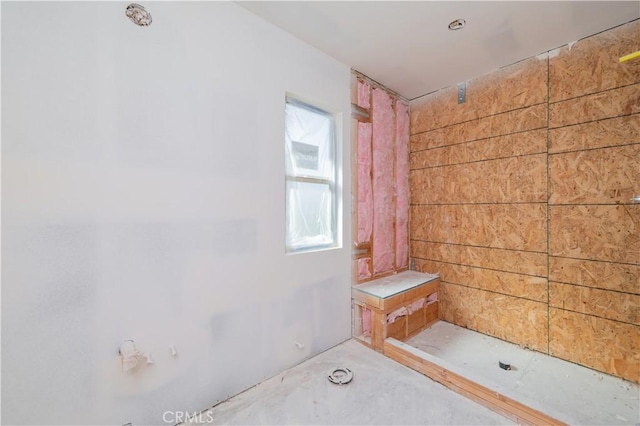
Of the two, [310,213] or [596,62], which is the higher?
[596,62]

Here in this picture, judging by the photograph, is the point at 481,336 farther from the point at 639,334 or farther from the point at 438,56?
the point at 438,56

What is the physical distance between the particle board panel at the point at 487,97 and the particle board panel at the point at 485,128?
6 cm

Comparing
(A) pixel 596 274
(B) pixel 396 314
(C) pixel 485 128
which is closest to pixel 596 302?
(A) pixel 596 274

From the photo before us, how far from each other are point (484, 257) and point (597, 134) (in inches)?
54.5

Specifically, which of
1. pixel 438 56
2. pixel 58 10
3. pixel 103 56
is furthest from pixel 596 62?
pixel 58 10

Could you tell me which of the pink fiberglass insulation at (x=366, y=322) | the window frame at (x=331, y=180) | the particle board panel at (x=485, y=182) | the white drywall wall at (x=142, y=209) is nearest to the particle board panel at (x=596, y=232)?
the particle board panel at (x=485, y=182)

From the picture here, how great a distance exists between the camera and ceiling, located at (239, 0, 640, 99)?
5.92ft

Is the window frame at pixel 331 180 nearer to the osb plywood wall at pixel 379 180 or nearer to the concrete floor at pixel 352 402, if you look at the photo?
the osb plywood wall at pixel 379 180

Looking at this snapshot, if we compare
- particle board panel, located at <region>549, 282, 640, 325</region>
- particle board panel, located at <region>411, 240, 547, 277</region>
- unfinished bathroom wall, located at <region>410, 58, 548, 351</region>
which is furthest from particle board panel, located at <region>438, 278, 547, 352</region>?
particle board panel, located at <region>411, 240, 547, 277</region>

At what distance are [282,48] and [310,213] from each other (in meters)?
1.37

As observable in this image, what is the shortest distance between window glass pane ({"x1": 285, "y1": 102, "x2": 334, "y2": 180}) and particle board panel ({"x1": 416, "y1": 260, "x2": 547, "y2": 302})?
1.79m

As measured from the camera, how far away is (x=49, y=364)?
47.0 inches

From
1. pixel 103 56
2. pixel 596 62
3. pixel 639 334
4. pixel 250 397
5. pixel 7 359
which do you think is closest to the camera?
pixel 7 359

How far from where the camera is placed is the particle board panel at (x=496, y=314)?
239 centimetres
